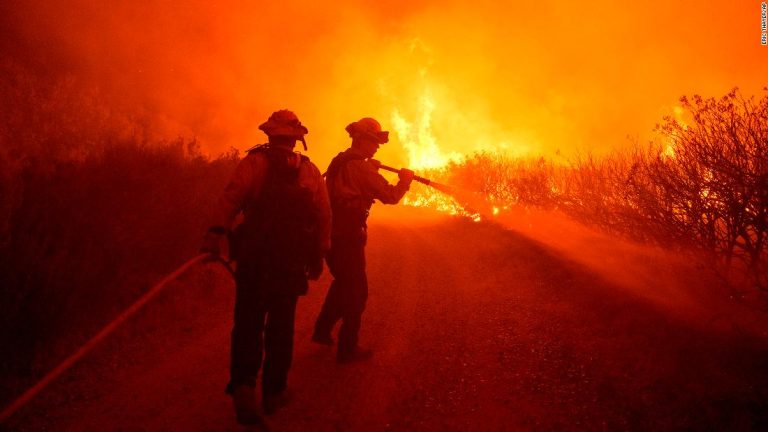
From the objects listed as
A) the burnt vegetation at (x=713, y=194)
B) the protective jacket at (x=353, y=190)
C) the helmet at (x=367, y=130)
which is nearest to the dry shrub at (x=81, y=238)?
the protective jacket at (x=353, y=190)

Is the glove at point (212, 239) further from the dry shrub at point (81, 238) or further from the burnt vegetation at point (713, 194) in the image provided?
the burnt vegetation at point (713, 194)

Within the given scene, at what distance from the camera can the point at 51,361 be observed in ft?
13.1

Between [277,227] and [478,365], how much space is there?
221 centimetres

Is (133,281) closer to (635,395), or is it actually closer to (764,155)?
(635,395)

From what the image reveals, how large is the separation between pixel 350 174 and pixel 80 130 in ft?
37.1

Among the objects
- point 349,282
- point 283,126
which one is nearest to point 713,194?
point 349,282

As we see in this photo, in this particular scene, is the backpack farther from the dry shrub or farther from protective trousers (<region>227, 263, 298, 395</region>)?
the dry shrub

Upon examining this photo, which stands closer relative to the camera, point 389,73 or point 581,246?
point 581,246

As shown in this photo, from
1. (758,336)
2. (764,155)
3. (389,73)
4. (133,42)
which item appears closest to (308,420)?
(758,336)

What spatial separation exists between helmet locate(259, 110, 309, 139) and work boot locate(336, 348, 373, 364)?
1.98 m

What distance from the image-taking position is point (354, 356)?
166 inches

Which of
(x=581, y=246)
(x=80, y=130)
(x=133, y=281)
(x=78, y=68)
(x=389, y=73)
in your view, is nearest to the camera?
(x=133, y=281)

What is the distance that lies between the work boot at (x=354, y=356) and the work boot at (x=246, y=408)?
3.90 feet

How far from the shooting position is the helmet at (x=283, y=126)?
341cm
